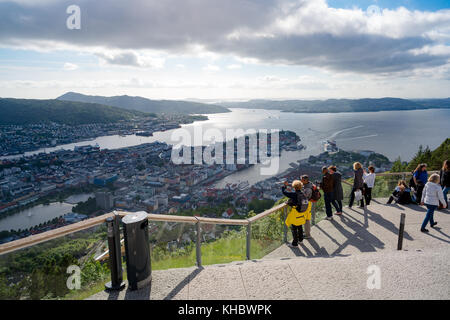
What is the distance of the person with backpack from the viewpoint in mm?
4874

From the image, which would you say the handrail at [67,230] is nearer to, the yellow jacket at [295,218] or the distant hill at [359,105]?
the yellow jacket at [295,218]

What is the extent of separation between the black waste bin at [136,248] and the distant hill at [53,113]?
74458 mm

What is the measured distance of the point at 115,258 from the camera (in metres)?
3.18

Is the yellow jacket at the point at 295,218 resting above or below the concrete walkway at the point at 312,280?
above

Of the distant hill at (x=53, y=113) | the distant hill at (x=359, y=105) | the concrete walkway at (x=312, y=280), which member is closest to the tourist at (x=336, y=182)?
the concrete walkway at (x=312, y=280)

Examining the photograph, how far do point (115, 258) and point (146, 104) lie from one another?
426 feet

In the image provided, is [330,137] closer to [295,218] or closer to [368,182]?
[368,182]

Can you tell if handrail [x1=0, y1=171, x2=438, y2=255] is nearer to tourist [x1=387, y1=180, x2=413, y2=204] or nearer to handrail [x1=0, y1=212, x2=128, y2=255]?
handrail [x1=0, y1=212, x2=128, y2=255]

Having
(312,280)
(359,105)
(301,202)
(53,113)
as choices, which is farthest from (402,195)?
(359,105)

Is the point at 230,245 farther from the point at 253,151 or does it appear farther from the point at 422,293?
the point at 253,151

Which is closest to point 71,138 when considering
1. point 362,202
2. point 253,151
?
point 253,151

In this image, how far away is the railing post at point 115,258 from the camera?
10.3 ft

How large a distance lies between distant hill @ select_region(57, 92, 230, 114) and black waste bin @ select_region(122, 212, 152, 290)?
118536mm

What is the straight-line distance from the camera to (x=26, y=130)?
58562 millimetres
